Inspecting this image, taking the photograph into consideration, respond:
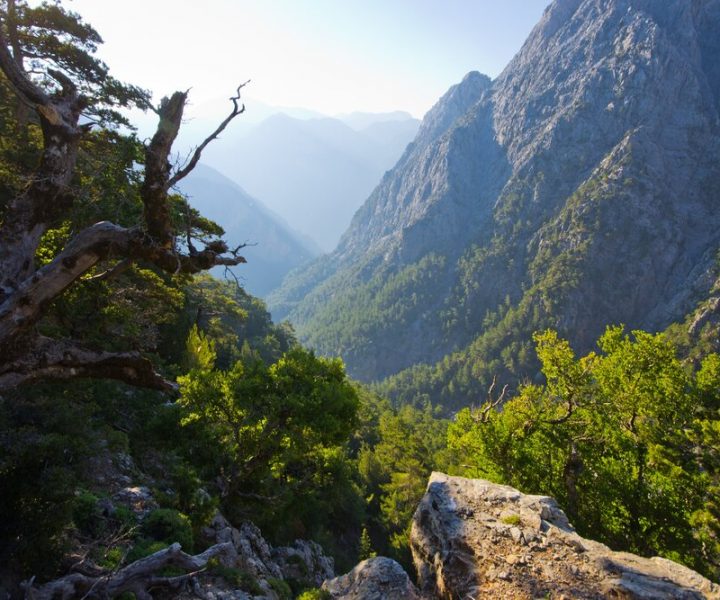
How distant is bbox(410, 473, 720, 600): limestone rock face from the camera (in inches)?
328

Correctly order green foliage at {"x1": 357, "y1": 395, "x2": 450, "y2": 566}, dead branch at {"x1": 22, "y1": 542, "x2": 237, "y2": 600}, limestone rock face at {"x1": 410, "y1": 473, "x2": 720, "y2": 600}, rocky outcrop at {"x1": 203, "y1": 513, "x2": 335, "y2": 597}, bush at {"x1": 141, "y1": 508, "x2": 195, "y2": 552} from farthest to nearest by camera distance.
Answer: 1. green foliage at {"x1": 357, "y1": 395, "x2": 450, "y2": 566}
2. rocky outcrop at {"x1": 203, "y1": 513, "x2": 335, "y2": 597}
3. bush at {"x1": 141, "y1": 508, "x2": 195, "y2": 552}
4. limestone rock face at {"x1": 410, "y1": 473, "x2": 720, "y2": 600}
5. dead branch at {"x1": 22, "y1": 542, "x2": 237, "y2": 600}

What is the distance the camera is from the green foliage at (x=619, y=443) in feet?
50.1

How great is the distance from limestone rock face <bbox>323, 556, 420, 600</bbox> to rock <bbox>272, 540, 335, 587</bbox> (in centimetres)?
670

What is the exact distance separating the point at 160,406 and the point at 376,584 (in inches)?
513

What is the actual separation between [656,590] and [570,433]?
39.5ft

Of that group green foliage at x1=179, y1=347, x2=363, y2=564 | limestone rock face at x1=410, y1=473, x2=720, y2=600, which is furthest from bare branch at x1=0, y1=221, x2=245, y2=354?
green foliage at x1=179, y1=347, x2=363, y2=564

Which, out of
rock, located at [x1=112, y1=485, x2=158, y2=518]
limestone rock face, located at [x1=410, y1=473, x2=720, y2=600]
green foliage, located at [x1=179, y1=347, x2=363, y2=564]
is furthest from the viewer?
green foliage, located at [x1=179, y1=347, x2=363, y2=564]

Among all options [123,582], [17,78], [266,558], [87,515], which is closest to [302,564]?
[266,558]

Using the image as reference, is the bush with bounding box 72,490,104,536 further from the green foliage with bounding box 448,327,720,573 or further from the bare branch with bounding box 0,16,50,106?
the green foliage with bounding box 448,327,720,573

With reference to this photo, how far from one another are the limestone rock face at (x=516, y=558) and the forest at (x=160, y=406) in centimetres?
494

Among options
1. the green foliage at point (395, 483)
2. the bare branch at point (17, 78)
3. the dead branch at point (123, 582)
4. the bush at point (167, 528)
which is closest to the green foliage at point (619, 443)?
the bush at point (167, 528)

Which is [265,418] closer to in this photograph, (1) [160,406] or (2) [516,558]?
(1) [160,406]

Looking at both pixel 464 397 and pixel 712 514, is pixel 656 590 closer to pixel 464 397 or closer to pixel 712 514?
pixel 712 514

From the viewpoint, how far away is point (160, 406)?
1956cm
